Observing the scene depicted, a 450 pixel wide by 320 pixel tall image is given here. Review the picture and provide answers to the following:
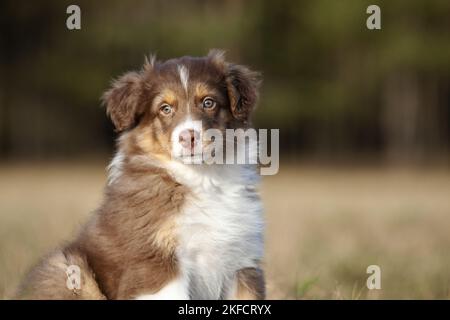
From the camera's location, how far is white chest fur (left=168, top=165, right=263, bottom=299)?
5344 millimetres

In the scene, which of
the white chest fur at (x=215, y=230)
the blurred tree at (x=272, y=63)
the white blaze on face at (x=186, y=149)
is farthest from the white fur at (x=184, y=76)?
the blurred tree at (x=272, y=63)

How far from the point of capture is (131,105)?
593 cm

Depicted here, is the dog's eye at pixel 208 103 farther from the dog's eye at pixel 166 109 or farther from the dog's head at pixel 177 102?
the dog's eye at pixel 166 109

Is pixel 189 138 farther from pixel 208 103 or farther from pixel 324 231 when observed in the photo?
pixel 324 231

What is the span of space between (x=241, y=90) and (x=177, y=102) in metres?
0.63

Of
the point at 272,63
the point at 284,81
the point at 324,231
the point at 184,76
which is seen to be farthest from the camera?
the point at 284,81

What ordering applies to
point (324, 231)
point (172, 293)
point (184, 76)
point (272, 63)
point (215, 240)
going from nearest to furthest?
point (172, 293) → point (215, 240) → point (184, 76) → point (324, 231) → point (272, 63)

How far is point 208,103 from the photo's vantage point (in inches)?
231

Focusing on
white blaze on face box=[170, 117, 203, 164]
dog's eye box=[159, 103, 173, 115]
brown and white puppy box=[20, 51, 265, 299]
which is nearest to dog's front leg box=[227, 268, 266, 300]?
brown and white puppy box=[20, 51, 265, 299]

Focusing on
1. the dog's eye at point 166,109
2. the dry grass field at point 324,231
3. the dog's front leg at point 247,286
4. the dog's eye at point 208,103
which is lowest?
the dry grass field at point 324,231

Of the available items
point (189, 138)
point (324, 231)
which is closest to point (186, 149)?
point (189, 138)

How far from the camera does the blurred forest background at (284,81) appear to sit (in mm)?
27922

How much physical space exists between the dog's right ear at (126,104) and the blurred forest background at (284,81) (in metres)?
13.9

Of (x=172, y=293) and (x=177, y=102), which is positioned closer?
(x=172, y=293)
